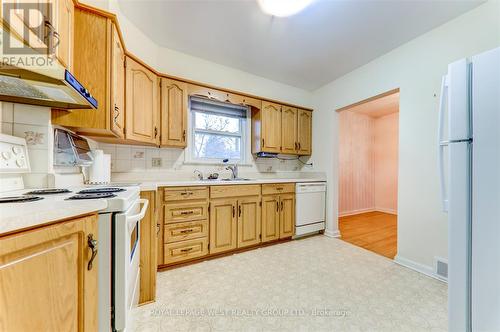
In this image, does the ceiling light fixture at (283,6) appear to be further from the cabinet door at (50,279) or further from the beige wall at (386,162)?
the beige wall at (386,162)

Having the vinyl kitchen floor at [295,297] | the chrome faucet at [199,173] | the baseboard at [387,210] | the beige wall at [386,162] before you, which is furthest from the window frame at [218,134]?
the baseboard at [387,210]

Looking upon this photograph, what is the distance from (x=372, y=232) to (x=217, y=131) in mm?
Answer: 3094

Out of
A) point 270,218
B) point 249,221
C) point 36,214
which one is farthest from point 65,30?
point 270,218

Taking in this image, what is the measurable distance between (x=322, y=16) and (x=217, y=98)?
1464 millimetres

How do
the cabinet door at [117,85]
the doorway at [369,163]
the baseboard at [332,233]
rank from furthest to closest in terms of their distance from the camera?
the doorway at [369,163] → the baseboard at [332,233] → the cabinet door at [117,85]

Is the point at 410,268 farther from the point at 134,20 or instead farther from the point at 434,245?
the point at 134,20

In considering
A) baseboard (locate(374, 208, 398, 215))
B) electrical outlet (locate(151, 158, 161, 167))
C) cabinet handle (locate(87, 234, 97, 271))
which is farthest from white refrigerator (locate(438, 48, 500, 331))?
baseboard (locate(374, 208, 398, 215))

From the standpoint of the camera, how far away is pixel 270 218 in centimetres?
262

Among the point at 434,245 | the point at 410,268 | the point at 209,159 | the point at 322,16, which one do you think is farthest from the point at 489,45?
the point at 209,159

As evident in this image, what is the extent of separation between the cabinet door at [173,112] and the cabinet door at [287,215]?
1.59m

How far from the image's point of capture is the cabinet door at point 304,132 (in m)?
3.31

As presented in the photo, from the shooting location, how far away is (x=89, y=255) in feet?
2.42

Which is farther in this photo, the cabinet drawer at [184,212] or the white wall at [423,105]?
the cabinet drawer at [184,212]

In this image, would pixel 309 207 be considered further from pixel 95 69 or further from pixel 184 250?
pixel 95 69
